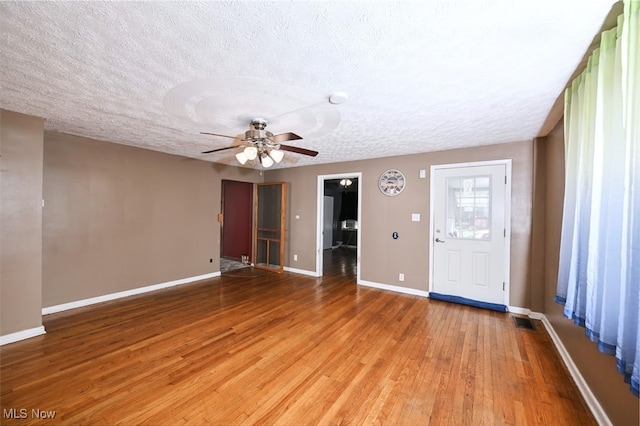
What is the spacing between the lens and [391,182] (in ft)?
14.5

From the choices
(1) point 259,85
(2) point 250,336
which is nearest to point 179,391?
(2) point 250,336

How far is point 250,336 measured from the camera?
2.73 metres

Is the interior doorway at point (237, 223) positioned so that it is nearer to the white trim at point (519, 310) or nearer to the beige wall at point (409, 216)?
the beige wall at point (409, 216)

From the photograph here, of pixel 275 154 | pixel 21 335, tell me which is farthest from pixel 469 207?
pixel 21 335

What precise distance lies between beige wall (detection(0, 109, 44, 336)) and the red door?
12.4ft

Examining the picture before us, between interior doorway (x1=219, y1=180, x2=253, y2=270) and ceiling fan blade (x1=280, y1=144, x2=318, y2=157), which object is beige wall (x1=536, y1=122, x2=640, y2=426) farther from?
interior doorway (x1=219, y1=180, x2=253, y2=270)

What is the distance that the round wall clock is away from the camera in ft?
14.3

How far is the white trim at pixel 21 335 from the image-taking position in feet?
8.27

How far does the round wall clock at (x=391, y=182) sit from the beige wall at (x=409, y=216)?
82mm

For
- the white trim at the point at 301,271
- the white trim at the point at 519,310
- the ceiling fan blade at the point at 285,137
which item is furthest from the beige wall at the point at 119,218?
the white trim at the point at 519,310

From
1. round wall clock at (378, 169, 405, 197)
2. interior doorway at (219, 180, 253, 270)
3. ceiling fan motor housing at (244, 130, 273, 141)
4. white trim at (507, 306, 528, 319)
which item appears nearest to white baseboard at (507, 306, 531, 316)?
white trim at (507, 306, 528, 319)

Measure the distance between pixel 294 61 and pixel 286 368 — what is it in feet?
8.04

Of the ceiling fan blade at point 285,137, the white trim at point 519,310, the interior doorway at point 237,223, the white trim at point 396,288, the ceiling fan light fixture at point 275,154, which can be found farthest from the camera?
the interior doorway at point 237,223

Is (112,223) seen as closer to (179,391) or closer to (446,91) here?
(179,391)
